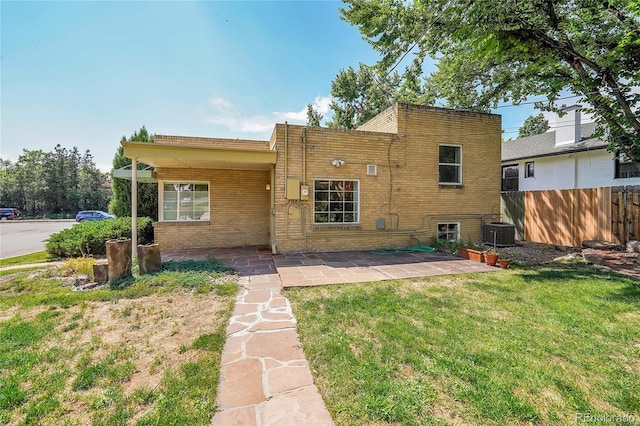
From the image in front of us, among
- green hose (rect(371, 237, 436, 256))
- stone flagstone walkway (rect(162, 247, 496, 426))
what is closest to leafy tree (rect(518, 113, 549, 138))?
green hose (rect(371, 237, 436, 256))

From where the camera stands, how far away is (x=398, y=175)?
935 cm

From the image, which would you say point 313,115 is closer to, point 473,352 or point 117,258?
point 117,258

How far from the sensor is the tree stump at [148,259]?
19.6ft

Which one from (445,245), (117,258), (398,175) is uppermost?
(398,175)

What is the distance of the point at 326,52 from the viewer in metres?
12.6

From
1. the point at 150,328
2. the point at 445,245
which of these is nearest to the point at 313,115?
the point at 445,245

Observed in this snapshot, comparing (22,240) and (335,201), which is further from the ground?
(335,201)

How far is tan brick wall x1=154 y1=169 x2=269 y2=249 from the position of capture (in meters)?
9.76

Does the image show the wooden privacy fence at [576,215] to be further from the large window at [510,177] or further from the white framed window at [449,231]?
the large window at [510,177]

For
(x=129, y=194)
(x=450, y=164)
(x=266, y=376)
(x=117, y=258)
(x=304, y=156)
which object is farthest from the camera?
(x=129, y=194)

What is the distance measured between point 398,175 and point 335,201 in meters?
2.50

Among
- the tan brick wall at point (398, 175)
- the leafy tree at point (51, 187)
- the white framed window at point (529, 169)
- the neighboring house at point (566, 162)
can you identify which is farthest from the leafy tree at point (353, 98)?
the leafy tree at point (51, 187)

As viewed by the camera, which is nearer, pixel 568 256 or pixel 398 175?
pixel 568 256

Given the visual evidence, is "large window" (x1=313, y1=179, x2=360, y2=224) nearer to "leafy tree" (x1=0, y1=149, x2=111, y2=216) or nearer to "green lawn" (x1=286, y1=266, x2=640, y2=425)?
"green lawn" (x1=286, y1=266, x2=640, y2=425)
